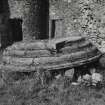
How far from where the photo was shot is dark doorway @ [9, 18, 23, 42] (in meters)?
12.6

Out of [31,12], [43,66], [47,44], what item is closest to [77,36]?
[47,44]

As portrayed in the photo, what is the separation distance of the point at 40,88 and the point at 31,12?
5950 millimetres

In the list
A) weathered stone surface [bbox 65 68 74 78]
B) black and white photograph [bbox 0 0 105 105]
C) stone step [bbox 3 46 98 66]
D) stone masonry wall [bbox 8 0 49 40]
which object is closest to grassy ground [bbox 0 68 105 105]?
black and white photograph [bbox 0 0 105 105]

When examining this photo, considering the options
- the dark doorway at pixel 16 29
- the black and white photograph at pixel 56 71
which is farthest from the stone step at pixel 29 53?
the dark doorway at pixel 16 29

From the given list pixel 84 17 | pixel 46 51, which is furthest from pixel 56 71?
pixel 84 17

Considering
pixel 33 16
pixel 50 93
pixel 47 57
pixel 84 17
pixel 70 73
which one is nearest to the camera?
pixel 50 93

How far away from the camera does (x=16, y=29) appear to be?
41.8ft

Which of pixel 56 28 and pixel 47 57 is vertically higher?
pixel 56 28

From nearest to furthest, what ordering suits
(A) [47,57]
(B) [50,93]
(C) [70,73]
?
1. (B) [50,93]
2. (C) [70,73]
3. (A) [47,57]

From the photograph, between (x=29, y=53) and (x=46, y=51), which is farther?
(x=29, y=53)

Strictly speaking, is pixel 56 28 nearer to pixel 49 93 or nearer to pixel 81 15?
pixel 81 15

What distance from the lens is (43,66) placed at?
6.57 m

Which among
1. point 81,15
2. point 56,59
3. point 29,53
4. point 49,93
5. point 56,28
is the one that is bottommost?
point 49,93

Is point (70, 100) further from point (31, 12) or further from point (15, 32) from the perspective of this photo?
point (15, 32)
